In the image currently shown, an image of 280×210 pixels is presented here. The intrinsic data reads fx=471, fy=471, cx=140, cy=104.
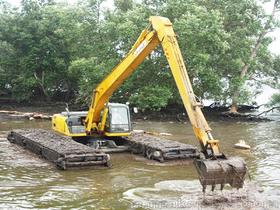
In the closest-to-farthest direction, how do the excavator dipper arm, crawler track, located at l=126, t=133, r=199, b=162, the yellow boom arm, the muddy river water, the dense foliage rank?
the excavator dipper arm
the muddy river water
the yellow boom arm
crawler track, located at l=126, t=133, r=199, b=162
the dense foliage

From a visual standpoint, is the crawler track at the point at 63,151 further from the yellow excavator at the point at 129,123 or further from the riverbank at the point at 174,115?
the riverbank at the point at 174,115

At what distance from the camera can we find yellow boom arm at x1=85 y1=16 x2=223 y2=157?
443 inches

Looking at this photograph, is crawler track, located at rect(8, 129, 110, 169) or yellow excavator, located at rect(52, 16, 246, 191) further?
crawler track, located at rect(8, 129, 110, 169)

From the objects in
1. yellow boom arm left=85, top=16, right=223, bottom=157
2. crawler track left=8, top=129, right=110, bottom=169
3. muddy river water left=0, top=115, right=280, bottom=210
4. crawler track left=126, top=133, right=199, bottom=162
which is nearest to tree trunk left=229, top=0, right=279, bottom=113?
muddy river water left=0, top=115, right=280, bottom=210

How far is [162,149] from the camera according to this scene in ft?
50.6

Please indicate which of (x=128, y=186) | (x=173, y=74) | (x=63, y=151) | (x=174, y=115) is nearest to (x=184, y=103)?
(x=173, y=74)

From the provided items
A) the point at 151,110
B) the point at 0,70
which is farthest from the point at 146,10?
the point at 0,70

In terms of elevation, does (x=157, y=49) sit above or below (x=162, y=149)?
above

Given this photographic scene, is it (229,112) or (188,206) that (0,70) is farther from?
(188,206)

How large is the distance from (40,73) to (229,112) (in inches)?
682

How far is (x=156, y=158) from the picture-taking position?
1553 cm

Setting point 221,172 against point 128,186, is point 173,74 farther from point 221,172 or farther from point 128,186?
point 221,172

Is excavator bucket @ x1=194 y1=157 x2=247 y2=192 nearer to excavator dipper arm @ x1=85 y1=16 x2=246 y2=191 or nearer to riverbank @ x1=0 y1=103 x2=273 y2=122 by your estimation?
excavator dipper arm @ x1=85 y1=16 x2=246 y2=191

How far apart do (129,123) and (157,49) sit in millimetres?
13892
